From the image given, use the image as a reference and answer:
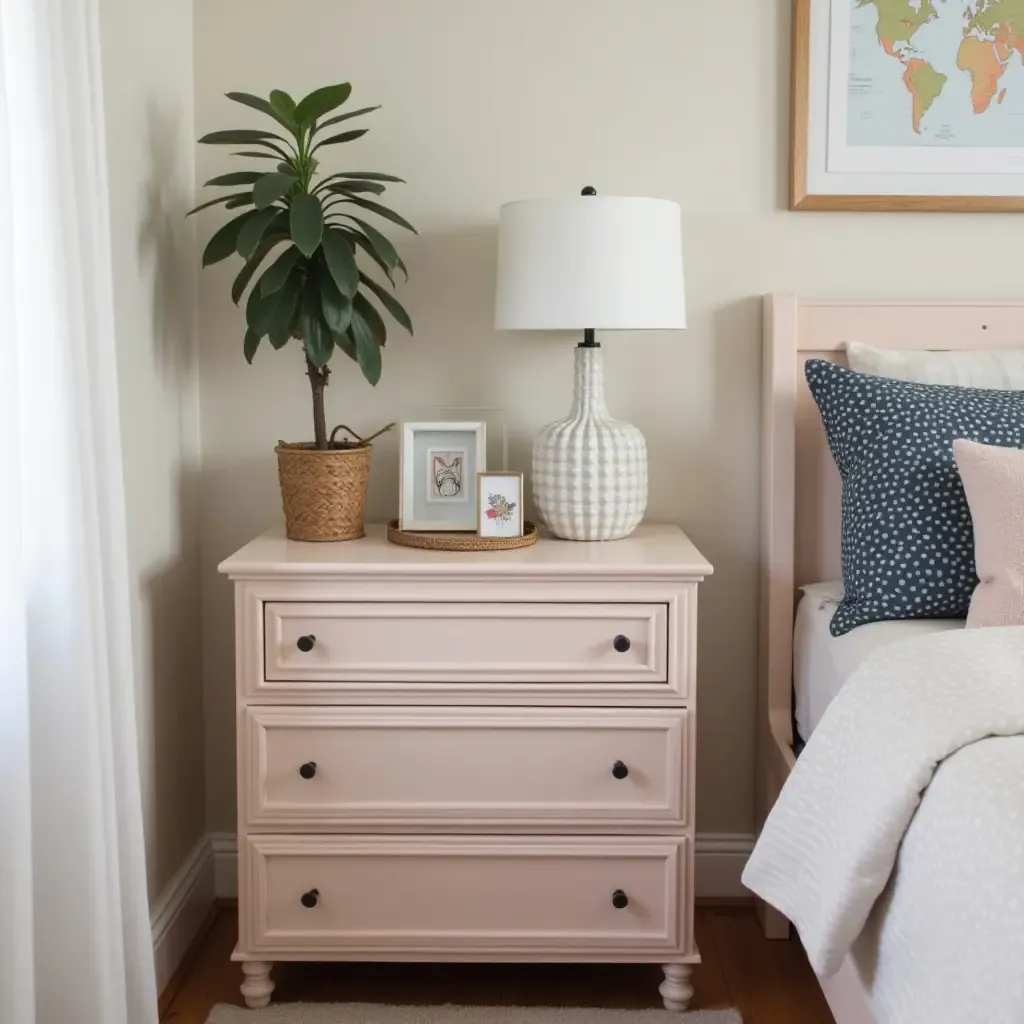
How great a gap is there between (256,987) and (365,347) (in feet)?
3.80

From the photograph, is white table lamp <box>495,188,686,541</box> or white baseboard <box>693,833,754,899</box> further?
white baseboard <box>693,833,754,899</box>

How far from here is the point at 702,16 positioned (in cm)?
238

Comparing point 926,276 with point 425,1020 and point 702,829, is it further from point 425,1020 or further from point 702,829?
point 425,1020

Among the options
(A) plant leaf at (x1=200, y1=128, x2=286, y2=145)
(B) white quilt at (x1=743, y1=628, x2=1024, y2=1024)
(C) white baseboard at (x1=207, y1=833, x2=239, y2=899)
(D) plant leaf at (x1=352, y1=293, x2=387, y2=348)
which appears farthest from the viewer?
(C) white baseboard at (x1=207, y1=833, x2=239, y2=899)

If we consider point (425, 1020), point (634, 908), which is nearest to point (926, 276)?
point (634, 908)

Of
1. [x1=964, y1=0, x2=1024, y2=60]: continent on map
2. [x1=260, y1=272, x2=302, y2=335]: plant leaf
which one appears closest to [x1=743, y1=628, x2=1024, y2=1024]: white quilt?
[x1=260, y1=272, x2=302, y2=335]: plant leaf

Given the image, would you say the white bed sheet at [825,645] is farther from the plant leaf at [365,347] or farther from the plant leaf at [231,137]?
→ the plant leaf at [231,137]

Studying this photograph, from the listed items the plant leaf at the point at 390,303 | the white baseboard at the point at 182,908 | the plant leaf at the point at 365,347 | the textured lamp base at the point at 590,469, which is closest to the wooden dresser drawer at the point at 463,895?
the white baseboard at the point at 182,908

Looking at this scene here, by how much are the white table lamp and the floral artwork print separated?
3.7 inches

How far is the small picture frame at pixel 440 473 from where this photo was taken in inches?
88.7

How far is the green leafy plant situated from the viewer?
2.06 meters

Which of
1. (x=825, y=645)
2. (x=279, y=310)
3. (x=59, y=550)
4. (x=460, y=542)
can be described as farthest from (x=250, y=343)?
(x=825, y=645)

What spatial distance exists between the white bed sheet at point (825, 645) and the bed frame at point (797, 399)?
0.05 meters

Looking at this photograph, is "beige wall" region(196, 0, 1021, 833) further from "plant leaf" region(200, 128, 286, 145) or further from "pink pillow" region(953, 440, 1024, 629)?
"pink pillow" region(953, 440, 1024, 629)
